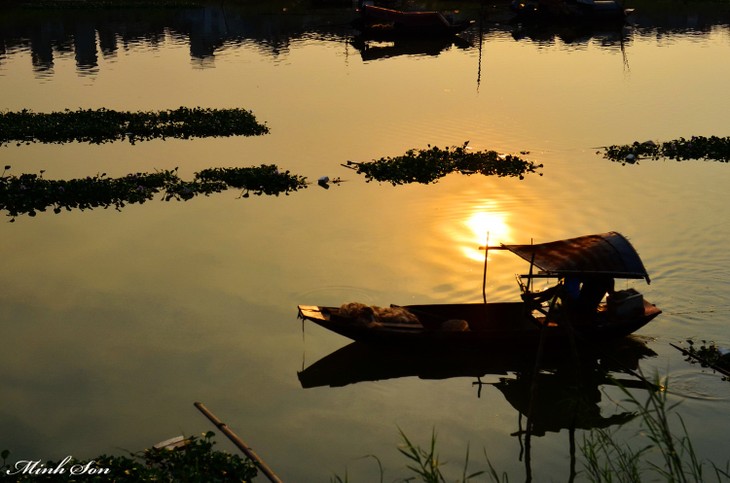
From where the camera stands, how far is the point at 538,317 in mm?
14211

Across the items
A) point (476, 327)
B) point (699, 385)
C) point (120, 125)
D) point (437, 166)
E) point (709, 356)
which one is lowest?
point (699, 385)

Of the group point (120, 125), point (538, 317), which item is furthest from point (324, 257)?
point (120, 125)

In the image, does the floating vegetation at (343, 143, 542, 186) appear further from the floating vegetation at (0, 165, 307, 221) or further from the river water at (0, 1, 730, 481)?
the floating vegetation at (0, 165, 307, 221)

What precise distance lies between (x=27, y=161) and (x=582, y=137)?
16357mm

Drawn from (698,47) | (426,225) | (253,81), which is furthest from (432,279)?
(698,47)

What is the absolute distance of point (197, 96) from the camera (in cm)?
3388

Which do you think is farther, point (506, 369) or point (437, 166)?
point (437, 166)

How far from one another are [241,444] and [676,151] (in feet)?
59.2

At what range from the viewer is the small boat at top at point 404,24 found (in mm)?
48250

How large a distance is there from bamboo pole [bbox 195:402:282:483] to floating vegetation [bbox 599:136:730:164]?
1614 cm

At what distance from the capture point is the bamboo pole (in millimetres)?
10391
